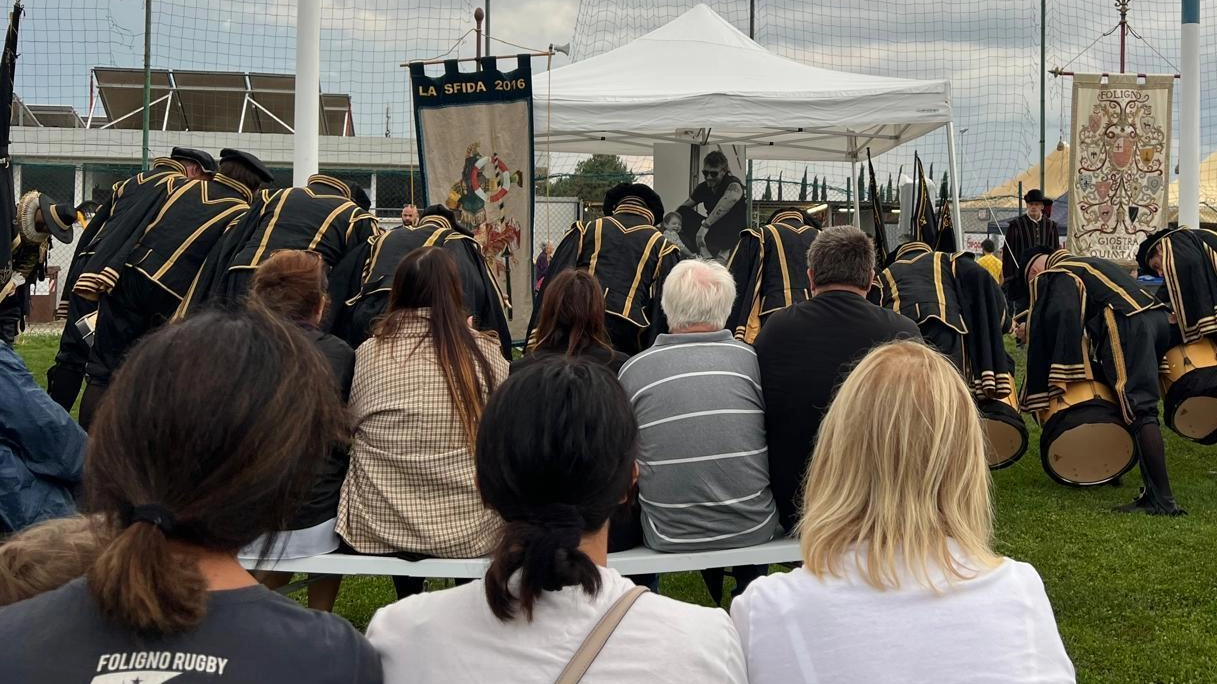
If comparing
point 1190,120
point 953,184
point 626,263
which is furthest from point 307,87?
point 1190,120

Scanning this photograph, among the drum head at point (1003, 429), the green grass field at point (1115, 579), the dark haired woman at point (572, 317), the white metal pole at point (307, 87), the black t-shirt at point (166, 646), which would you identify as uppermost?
the white metal pole at point (307, 87)

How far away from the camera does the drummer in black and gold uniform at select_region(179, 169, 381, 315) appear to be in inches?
214

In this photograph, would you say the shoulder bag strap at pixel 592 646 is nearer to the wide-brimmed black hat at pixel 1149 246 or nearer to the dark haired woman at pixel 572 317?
the dark haired woman at pixel 572 317

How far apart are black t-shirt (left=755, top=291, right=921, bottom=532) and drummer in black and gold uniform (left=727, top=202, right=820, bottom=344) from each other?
7.94 ft

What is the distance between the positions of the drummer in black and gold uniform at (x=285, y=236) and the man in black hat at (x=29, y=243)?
2421mm

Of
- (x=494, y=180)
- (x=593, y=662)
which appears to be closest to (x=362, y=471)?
(x=593, y=662)

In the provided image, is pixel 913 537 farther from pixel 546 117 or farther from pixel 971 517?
pixel 546 117

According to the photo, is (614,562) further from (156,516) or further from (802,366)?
(156,516)

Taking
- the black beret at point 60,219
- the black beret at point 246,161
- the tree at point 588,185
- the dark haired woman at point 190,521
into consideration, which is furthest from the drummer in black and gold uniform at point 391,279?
the tree at point 588,185

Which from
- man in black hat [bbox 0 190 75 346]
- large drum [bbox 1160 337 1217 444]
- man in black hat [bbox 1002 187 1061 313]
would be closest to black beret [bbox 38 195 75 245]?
man in black hat [bbox 0 190 75 346]

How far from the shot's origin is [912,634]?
1.77m

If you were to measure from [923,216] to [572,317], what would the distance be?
15.5ft

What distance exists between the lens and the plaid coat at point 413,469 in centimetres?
356

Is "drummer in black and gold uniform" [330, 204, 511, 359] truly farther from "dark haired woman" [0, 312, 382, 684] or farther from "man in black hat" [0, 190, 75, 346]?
"dark haired woman" [0, 312, 382, 684]
